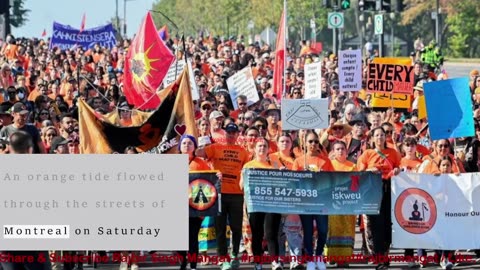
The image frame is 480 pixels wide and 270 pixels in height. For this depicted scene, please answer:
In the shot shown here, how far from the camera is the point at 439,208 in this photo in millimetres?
15039

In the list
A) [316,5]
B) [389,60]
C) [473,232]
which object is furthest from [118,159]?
[316,5]

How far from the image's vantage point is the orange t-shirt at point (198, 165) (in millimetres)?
14570

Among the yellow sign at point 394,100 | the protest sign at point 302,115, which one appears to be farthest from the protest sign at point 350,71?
the protest sign at point 302,115

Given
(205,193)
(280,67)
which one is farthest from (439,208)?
(280,67)

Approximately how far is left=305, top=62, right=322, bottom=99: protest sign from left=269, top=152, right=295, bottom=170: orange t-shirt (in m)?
6.03

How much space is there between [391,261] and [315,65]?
5981 millimetres

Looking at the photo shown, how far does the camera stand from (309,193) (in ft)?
47.9

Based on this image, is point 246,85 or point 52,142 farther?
point 246,85

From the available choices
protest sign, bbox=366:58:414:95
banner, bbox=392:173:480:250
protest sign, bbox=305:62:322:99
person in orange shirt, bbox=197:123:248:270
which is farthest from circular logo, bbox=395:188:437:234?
protest sign, bbox=366:58:414:95

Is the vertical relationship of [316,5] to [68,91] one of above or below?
above

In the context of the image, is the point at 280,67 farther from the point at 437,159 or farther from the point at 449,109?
the point at 437,159

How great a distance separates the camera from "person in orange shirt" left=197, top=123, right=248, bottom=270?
1520 centimetres

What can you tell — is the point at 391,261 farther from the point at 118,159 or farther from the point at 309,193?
the point at 118,159

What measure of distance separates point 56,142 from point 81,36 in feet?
72.5
